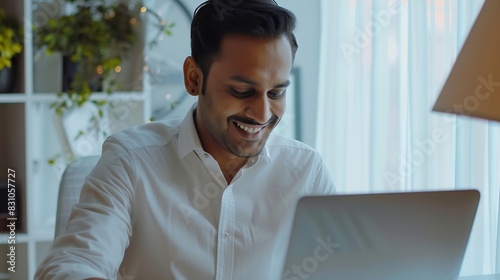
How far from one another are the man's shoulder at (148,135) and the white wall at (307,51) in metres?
1.76

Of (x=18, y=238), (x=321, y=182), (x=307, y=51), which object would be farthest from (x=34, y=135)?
(x=321, y=182)

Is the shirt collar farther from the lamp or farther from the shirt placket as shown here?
the lamp

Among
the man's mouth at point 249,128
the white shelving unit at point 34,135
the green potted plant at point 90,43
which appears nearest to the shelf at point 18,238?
the white shelving unit at point 34,135

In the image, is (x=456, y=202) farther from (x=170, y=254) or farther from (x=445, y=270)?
(x=170, y=254)

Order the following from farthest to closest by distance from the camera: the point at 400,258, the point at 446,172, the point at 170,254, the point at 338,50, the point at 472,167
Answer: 1. the point at 338,50
2. the point at 446,172
3. the point at 472,167
4. the point at 170,254
5. the point at 400,258

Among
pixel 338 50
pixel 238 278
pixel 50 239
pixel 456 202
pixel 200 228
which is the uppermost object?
pixel 338 50

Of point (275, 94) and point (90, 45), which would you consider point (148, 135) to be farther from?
point (90, 45)

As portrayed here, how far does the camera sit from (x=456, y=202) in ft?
4.07

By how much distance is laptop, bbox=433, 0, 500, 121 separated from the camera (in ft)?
4.24

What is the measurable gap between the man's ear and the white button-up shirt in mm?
72

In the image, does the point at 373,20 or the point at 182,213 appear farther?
the point at 373,20

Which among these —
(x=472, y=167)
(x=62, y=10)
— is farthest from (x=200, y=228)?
(x=62, y=10)

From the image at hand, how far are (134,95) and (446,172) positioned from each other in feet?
4.16

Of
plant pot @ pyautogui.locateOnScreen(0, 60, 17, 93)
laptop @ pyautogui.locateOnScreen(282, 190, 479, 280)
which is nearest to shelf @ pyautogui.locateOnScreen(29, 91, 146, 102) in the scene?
plant pot @ pyautogui.locateOnScreen(0, 60, 17, 93)
